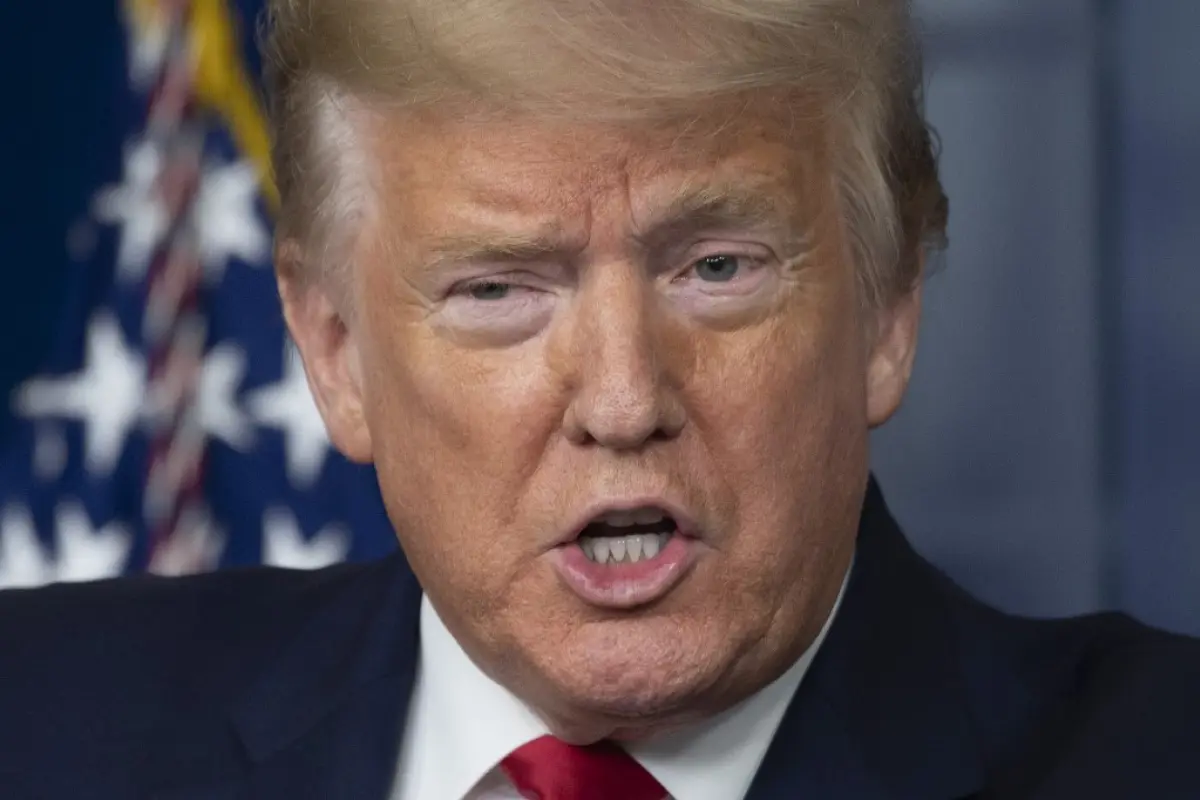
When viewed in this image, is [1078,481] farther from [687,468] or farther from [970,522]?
[687,468]

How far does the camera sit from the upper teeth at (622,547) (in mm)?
1698

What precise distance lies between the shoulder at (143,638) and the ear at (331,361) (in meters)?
0.37

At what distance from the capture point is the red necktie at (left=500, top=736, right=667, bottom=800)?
74.0 inches

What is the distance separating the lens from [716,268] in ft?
5.70

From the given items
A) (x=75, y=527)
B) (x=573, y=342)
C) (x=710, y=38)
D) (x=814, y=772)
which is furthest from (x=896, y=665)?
(x=75, y=527)

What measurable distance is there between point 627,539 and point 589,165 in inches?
13.1

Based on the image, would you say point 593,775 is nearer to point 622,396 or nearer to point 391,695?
point 391,695

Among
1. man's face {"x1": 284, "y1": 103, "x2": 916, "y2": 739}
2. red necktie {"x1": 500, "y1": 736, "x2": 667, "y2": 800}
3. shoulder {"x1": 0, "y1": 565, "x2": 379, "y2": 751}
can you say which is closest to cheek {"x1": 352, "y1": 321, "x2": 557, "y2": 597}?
man's face {"x1": 284, "y1": 103, "x2": 916, "y2": 739}

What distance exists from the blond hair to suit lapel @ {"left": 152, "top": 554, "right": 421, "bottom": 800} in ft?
1.53

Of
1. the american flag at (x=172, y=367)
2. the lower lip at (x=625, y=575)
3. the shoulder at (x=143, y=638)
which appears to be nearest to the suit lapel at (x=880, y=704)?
the lower lip at (x=625, y=575)

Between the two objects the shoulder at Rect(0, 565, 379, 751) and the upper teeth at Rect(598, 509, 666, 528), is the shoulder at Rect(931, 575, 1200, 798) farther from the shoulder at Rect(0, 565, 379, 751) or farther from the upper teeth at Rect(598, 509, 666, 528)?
the shoulder at Rect(0, 565, 379, 751)

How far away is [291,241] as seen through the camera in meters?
2.04

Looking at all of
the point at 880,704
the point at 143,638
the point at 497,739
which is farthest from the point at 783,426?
the point at 143,638

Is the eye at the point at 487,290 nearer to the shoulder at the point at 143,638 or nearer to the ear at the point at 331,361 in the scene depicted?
the ear at the point at 331,361
